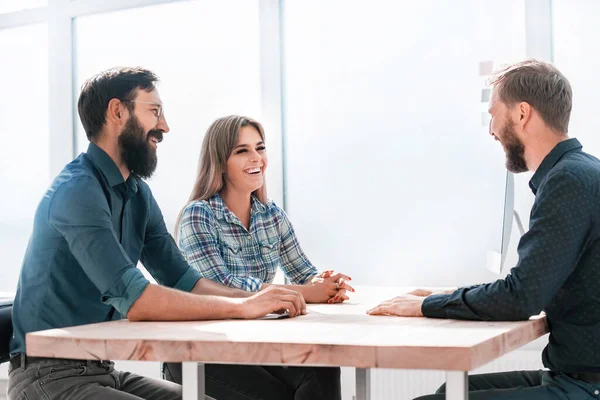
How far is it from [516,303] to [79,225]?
1.00 meters

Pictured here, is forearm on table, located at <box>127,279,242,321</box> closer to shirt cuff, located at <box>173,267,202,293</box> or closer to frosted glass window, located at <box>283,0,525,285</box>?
shirt cuff, located at <box>173,267,202,293</box>

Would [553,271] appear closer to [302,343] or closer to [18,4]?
[302,343]

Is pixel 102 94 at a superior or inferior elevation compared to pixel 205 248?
superior

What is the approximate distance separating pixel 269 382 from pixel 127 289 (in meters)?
0.70

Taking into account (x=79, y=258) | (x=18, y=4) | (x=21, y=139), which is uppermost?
(x=18, y=4)

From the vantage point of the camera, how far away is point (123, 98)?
202 cm

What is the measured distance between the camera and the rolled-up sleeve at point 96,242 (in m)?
1.68

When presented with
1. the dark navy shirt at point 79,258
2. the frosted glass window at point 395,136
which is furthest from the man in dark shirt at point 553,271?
the frosted glass window at point 395,136

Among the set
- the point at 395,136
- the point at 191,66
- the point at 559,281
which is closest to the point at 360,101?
the point at 395,136

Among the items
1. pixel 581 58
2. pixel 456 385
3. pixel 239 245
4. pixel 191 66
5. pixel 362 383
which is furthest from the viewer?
pixel 191 66

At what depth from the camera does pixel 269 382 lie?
7.24 feet

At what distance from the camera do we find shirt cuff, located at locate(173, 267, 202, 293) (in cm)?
215

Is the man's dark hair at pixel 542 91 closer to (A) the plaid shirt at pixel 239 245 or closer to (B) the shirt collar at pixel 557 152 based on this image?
(B) the shirt collar at pixel 557 152

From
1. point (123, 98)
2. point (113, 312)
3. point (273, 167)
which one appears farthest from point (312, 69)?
point (113, 312)
